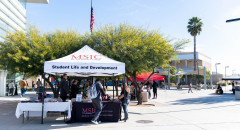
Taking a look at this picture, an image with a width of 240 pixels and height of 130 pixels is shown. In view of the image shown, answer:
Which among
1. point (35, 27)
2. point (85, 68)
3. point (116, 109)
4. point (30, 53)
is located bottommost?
point (116, 109)

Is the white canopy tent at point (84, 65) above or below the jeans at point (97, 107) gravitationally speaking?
above

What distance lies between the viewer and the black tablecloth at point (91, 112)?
28.1 ft

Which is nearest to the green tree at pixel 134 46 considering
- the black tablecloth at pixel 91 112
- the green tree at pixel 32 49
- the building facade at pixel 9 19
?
the green tree at pixel 32 49

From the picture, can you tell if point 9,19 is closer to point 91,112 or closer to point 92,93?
point 91,112

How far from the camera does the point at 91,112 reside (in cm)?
866

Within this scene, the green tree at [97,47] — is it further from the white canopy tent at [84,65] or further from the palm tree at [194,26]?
the palm tree at [194,26]

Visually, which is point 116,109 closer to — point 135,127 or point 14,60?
point 135,127

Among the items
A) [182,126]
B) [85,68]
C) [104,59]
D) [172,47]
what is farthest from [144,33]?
[182,126]

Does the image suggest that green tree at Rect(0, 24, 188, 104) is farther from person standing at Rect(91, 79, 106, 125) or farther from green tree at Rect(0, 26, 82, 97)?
person standing at Rect(91, 79, 106, 125)

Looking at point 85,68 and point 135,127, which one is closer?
point 135,127

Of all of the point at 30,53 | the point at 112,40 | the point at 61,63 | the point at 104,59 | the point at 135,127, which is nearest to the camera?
the point at 135,127

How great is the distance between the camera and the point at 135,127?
25.5 feet

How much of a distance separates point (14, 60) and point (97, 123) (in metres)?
7.93

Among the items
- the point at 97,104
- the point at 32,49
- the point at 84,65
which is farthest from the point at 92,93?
the point at 32,49
